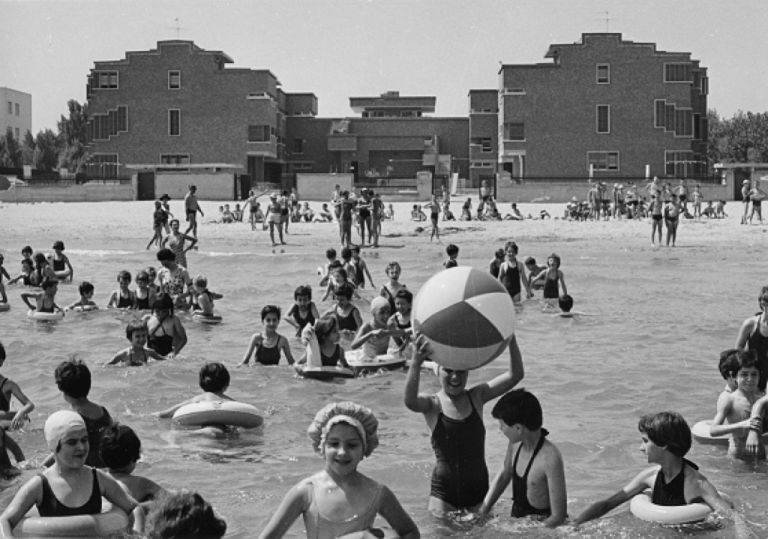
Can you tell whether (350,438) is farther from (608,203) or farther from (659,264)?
(608,203)

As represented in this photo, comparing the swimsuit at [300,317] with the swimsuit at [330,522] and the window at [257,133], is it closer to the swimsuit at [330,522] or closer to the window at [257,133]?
the swimsuit at [330,522]

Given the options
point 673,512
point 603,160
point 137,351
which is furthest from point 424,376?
point 603,160

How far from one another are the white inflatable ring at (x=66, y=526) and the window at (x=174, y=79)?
6529 cm

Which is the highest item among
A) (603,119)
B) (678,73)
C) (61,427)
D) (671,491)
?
(678,73)

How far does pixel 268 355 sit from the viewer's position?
12.4 m

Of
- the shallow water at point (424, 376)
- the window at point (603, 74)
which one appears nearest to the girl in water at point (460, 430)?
the shallow water at point (424, 376)

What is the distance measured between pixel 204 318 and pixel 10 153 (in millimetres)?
77763

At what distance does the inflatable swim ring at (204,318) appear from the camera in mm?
17000

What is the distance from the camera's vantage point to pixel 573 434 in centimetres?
1033

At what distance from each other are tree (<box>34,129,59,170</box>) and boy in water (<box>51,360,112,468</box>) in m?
89.6

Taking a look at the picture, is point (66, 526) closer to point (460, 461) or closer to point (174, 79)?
point (460, 461)

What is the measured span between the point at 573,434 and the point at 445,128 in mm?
65295

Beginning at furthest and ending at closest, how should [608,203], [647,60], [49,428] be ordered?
[647,60] → [608,203] → [49,428]

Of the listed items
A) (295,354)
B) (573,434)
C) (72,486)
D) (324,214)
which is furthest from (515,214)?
(72,486)
